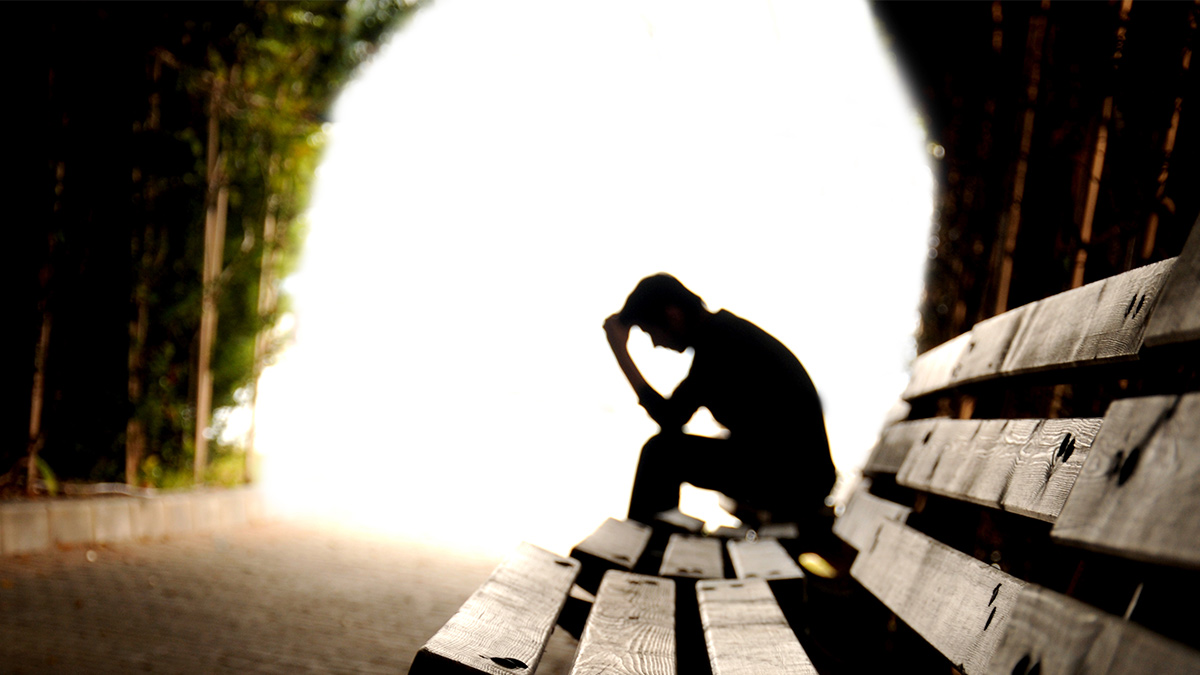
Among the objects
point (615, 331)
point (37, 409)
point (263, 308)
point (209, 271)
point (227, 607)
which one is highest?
point (209, 271)

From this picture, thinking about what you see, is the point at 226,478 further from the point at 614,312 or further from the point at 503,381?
the point at 503,381

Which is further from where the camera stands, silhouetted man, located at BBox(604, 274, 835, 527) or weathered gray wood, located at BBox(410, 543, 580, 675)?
silhouetted man, located at BBox(604, 274, 835, 527)

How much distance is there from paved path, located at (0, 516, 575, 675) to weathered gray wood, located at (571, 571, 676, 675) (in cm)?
137

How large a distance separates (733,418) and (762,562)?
133cm

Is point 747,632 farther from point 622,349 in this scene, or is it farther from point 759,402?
point 622,349

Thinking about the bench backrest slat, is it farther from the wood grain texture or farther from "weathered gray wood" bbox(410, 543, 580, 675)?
"weathered gray wood" bbox(410, 543, 580, 675)

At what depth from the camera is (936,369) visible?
6.01 ft

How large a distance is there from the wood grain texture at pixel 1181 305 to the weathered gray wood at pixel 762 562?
1011mm

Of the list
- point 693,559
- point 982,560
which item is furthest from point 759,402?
point 982,560

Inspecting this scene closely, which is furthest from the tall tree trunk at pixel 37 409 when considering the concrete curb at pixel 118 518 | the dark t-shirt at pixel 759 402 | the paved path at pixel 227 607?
the dark t-shirt at pixel 759 402

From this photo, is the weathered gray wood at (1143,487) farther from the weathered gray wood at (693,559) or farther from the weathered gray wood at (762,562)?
the weathered gray wood at (693,559)

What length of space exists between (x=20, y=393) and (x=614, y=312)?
3687 mm

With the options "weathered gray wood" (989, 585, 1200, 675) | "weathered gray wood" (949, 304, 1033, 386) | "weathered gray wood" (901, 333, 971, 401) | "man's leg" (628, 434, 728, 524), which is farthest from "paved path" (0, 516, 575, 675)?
"weathered gray wood" (989, 585, 1200, 675)

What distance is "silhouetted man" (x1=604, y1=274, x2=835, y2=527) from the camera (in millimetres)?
2994
